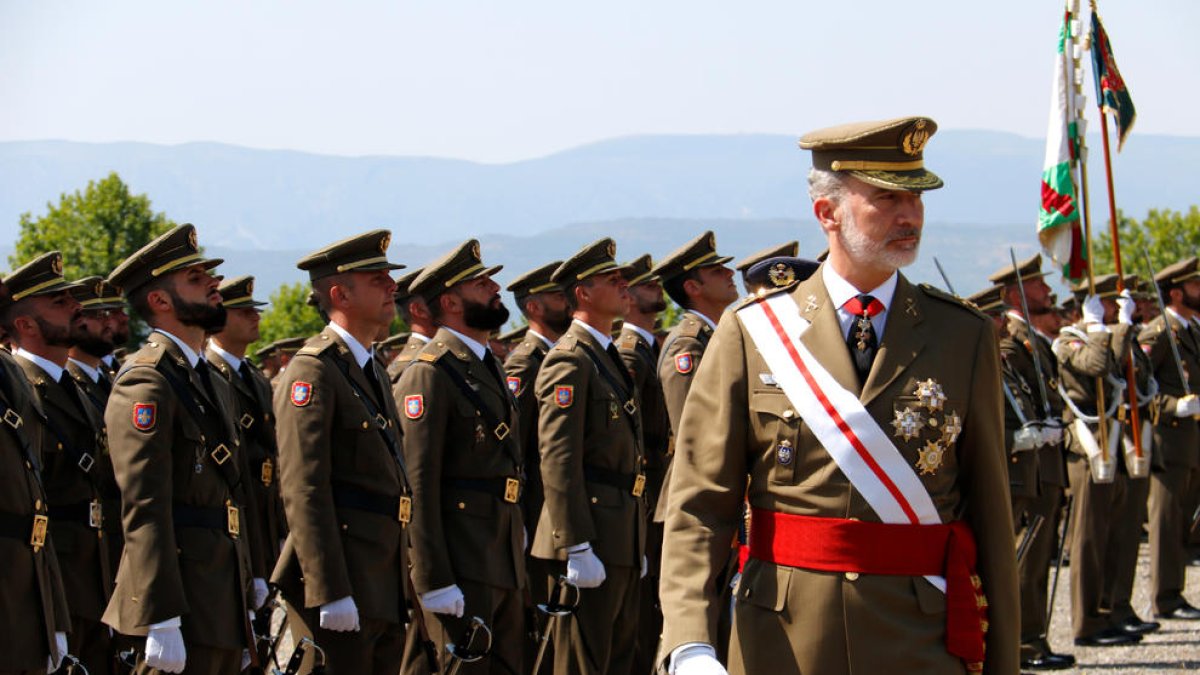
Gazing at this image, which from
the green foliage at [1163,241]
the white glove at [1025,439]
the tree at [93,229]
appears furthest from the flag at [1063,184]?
the green foliage at [1163,241]

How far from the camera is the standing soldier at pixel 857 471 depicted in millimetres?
4160

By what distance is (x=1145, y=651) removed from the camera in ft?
37.2

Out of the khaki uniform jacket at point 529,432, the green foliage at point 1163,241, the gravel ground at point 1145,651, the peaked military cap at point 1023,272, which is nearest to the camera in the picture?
the khaki uniform jacket at point 529,432

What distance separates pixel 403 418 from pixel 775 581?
3.75 metres

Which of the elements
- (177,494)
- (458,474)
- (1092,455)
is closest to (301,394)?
(177,494)

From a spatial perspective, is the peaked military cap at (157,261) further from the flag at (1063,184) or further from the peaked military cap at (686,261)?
the flag at (1063,184)

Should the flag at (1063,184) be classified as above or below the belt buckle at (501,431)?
above

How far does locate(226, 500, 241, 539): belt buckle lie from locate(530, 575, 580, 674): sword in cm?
221

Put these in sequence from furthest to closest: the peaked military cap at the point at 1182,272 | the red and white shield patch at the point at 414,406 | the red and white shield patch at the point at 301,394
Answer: the peaked military cap at the point at 1182,272
the red and white shield patch at the point at 414,406
the red and white shield patch at the point at 301,394

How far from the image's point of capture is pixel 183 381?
256 inches

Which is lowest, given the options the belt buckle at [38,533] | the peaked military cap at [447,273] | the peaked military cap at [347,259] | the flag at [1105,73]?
the belt buckle at [38,533]

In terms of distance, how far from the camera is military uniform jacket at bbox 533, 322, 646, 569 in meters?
8.30

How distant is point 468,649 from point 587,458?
1486mm

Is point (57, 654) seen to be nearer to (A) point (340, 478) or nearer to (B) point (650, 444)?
(A) point (340, 478)
